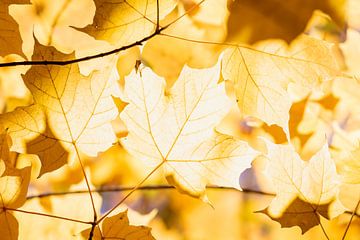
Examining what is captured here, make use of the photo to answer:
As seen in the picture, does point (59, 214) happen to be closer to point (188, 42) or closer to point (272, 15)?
point (188, 42)

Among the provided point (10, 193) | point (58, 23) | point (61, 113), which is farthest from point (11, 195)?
point (58, 23)

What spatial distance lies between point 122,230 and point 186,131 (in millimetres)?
211

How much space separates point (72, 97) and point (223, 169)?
0.29 metres

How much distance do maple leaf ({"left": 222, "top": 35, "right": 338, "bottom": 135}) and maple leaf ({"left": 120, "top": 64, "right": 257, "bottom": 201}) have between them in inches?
3.8

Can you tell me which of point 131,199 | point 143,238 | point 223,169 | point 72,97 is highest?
point 72,97

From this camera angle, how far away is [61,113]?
0.74m

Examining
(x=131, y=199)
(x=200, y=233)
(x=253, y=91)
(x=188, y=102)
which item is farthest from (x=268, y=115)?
(x=131, y=199)

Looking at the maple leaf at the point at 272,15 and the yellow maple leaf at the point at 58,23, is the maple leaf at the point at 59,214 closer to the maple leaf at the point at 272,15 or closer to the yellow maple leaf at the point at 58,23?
the yellow maple leaf at the point at 58,23

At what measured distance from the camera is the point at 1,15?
2.54 feet

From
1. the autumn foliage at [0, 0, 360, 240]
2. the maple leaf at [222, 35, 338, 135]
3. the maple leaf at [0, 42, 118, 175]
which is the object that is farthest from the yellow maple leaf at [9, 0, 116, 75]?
the maple leaf at [222, 35, 338, 135]

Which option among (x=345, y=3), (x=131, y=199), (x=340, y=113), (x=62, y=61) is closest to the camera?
(x=62, y=61)

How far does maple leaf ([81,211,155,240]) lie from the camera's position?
2.40ft

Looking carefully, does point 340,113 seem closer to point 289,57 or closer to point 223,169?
point 289,57

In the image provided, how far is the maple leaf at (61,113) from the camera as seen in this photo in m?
0.71
